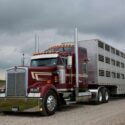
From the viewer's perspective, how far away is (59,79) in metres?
16.7

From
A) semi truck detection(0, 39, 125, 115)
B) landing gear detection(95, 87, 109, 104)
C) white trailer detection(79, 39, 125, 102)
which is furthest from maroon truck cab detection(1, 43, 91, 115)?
landing gear detection(95, 87, 109, 104)

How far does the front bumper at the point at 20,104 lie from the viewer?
578 inches

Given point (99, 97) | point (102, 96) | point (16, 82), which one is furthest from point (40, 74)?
point (102, 96)

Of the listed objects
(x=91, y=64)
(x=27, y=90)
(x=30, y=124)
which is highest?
(x=91, y=64)

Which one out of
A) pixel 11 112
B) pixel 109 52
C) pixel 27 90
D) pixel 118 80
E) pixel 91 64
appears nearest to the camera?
pixel 27 90

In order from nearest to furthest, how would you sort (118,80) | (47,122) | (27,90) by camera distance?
(47,122) < (27,90) < (118,80)

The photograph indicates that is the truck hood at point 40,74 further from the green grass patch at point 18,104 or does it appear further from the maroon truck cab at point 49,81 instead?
the green grass patch at point 18,104

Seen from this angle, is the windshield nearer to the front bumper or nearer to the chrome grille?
the chrome grille

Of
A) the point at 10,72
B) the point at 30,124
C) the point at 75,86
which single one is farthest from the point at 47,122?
the point at 75,86

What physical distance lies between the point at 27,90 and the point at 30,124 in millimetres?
3210

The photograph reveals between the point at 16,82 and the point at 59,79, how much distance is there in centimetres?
229

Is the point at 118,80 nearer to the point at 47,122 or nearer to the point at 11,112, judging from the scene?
the point at 11,112

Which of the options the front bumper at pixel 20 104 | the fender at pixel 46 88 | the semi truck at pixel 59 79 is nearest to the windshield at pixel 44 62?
the semi truck at pixel 59 79

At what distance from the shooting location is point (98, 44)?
21.3 meters
